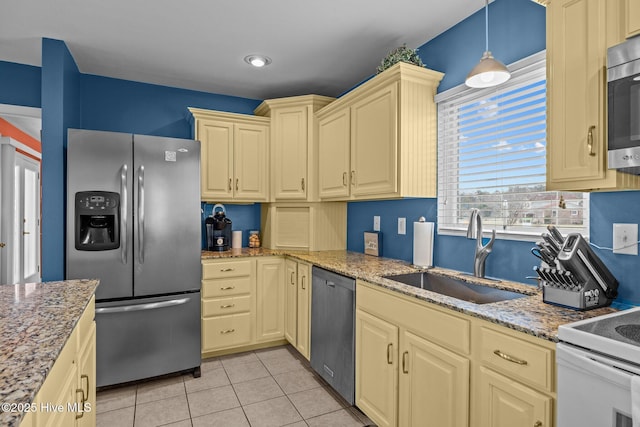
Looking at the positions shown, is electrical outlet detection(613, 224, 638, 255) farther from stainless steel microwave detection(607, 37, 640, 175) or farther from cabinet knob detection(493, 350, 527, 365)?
cabinet knob detection(493, 350, 527, 365)

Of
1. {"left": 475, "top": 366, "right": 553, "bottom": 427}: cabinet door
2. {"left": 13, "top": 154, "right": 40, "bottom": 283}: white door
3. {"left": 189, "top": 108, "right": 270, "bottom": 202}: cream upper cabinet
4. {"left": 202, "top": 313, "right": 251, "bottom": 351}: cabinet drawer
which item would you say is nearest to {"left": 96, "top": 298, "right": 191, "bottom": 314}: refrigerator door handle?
{"left": 202, "top": 313, "right": 251, "bottom": 351}: cabinet drawer

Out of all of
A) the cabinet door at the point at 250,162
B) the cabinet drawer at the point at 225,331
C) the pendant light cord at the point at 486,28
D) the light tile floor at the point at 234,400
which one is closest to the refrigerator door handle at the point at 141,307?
the cabinet drawer at the point at 225,331

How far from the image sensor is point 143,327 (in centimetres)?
266

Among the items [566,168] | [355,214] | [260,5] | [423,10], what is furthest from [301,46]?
[566,168]

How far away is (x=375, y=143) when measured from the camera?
2.62 meters

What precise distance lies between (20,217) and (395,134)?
5.20 m

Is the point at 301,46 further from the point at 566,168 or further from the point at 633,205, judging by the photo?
the point at 633,205

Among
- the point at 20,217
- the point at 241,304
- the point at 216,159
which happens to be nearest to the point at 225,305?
the point at 241,304

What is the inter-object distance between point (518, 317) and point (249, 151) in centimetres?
282

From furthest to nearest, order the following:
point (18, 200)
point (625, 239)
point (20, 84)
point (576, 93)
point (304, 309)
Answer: point (18, 200) → point (20, 84) → point (304, 309) → point (625, 239) → point (576, 93)

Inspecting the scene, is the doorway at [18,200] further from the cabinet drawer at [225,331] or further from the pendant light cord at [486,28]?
the pendant light cord at [486,28]

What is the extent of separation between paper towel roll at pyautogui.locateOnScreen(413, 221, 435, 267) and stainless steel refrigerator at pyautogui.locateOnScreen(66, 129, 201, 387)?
5.55ft

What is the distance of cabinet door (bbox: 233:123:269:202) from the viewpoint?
11.4 ft

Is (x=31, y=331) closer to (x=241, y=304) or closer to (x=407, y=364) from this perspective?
(x=407, y=364)
